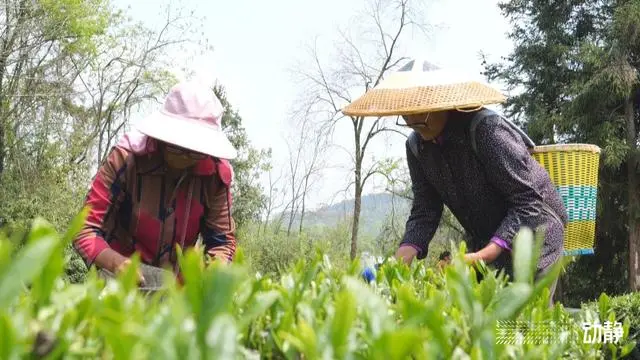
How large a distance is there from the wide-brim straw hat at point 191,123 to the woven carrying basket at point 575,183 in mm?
1258

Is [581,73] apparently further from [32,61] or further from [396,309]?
[396,309]

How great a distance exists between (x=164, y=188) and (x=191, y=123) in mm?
261

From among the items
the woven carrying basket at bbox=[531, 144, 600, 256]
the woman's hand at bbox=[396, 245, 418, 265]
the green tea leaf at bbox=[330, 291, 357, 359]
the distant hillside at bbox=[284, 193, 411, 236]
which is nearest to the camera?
the green tea leaf at bbox=[330, 291, 357, 359]

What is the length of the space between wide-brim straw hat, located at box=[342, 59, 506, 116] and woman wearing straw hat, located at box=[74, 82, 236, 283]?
1.77ft

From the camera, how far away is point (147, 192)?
7.82 feet

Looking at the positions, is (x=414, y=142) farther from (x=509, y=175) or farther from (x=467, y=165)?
(x=509, y=175)

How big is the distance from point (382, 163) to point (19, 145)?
12193 millimetres

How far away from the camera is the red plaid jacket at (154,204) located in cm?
234

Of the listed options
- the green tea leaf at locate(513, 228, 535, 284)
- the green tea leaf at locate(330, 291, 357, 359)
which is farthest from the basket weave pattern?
the green tea leaf at locate(330, 291, 357, 359)

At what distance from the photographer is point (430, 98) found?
2.34m

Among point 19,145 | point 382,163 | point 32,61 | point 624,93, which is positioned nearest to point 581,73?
point 624,93

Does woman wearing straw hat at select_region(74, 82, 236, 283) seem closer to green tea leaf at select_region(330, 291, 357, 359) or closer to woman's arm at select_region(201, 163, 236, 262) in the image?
woman's arm at select_region(201, 163, 236, 262)

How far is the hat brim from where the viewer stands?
220 centimetres

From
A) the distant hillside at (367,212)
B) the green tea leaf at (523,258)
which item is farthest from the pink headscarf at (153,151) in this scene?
the distant hillside at (367,212)
